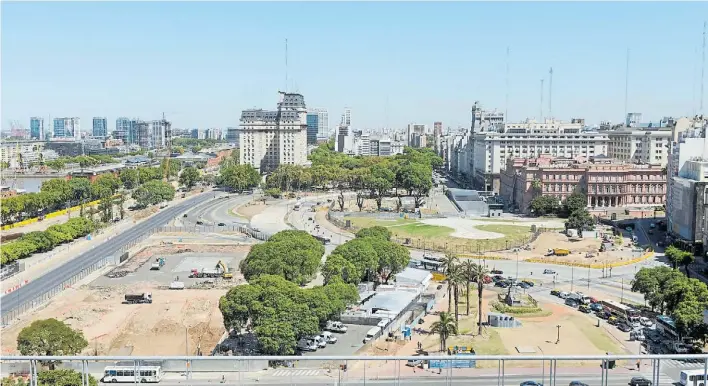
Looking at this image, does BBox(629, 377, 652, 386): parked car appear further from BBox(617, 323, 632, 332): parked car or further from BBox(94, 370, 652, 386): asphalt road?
BBox(617, 323, 632, 332): parked car

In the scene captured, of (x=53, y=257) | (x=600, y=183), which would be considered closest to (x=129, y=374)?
(x=53, y=257)

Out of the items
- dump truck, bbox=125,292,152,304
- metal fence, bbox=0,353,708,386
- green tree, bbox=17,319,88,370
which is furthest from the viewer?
dump truck, bbox=125,292,152,304

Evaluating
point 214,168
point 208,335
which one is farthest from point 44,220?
point 214,168

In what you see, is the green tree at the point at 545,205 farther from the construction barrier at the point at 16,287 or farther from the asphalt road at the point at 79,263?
the construction barrier at the point at 16,287

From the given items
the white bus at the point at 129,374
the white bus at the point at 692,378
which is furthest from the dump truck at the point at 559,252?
the white bus at the point at 129,374

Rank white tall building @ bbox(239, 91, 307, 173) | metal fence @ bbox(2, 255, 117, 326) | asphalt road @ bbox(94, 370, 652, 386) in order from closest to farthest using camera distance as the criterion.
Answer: asphalt road @ bbox(94, 370, 652, 386)
metal fence @ bbox(2, 255, 117, 326)
white tall building @ bbox(239, 91, 307, 173)

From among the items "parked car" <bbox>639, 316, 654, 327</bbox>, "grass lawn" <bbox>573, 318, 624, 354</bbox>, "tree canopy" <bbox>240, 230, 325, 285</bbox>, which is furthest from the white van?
"parked car" <bbox>639, 316, 654, 327</bbox>

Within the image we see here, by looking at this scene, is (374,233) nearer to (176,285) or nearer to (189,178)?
(176,285)
